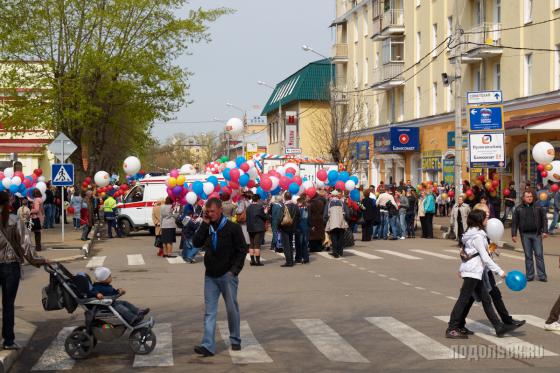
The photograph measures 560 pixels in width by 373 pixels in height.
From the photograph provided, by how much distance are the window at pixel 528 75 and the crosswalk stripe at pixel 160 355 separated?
2756cm

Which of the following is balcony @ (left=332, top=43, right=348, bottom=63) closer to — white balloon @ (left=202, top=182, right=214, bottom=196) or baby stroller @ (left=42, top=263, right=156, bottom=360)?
white balloon @ (left=202, top=182, right=214, bottom=196)

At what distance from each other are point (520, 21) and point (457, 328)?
90.7 feet

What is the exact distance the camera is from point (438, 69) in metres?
45.3

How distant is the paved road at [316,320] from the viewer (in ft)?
30.7

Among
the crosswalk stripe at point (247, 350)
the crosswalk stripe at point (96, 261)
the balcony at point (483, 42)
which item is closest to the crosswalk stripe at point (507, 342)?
the crosswalk stripe at point (247, 350)

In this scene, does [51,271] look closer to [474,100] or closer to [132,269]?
[132,269]

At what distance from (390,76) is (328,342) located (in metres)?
42.7

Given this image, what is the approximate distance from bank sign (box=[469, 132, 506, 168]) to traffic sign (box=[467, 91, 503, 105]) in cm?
98

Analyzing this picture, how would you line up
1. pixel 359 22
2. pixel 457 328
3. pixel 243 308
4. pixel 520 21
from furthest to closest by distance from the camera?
Answer: 1. pixel 359 22
2. pixel 520 21
3. pixel 243 308
4. pixel 457 328

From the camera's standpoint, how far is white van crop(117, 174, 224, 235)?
32.6 metres

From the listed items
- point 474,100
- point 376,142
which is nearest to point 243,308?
point 474,100

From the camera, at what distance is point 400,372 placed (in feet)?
28.7

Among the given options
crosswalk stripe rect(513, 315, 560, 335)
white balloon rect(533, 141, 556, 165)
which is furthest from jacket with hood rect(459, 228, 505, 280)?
white balloon rect(533, 141, 556, 165)

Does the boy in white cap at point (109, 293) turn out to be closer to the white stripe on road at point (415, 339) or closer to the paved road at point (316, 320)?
the paved road at point (316, 320)
